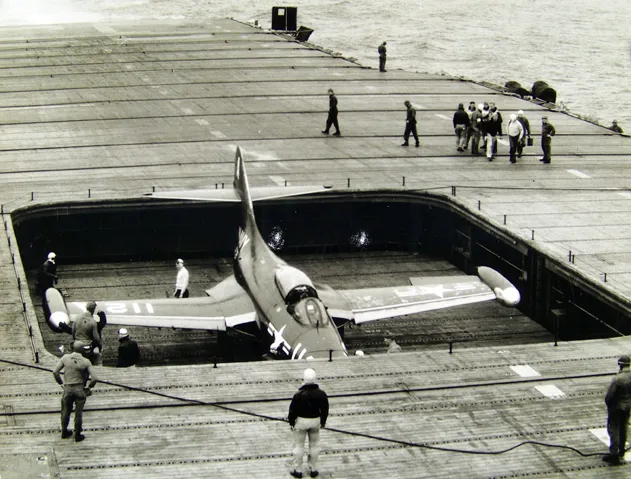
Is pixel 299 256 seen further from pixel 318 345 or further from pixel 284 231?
pixel 318 345

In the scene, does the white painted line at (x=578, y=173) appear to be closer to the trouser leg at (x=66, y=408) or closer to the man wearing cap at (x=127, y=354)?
the man wearing cap at (x=127, y=354)

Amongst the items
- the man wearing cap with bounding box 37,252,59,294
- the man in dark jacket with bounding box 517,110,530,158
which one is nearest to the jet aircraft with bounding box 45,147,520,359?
the man wearing cap with bounding box 37,252,59,294

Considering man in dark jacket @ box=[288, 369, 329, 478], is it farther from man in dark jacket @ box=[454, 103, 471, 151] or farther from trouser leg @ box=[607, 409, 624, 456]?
man in dark jacket @ box=[454, 103, 471, 151]

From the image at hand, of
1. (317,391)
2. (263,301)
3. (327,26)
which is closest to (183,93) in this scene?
(263,301)

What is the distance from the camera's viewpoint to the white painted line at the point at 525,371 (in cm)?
2161

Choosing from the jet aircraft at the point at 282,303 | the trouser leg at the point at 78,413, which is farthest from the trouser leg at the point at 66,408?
the jet aircraft at the point at 282,303

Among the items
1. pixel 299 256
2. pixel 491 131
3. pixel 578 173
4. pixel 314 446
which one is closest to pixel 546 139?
pixel 578 173

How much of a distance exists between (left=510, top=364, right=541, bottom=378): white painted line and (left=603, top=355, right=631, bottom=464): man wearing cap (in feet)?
11.7

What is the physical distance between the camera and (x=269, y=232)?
36844mm

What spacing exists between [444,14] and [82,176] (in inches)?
3371

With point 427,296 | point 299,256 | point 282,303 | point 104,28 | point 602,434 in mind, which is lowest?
point 299,256

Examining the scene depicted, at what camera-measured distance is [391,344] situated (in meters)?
25.0

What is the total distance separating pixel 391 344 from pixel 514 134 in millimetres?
16096

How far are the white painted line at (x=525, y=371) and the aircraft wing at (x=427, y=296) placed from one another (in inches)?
235
